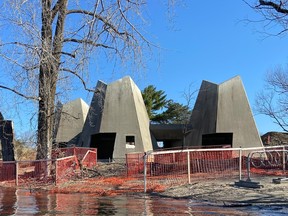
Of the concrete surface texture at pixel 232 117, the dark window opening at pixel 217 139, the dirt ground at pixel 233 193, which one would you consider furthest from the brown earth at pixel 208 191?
the dark window opening at pixel 217 139

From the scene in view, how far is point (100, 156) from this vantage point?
38.7 meters

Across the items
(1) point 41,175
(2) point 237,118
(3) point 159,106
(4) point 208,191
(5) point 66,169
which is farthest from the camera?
(3) point 159,106

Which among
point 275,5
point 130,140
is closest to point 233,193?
point 275,5

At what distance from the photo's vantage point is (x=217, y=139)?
128 ft

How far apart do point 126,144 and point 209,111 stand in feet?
27.6

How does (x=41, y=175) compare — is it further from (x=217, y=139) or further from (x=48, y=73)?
(x=217, y=139)

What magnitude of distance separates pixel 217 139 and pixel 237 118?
3.12 metres

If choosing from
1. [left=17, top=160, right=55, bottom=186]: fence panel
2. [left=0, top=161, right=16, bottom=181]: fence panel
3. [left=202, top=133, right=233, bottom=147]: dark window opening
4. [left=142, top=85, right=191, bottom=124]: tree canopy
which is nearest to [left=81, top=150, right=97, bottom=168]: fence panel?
[left=0, top=161, right=16, bottom=181]: fence panel

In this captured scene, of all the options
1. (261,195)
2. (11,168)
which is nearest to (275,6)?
(261,195)

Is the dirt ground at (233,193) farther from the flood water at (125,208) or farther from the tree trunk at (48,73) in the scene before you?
the tree trunk at (48,73)

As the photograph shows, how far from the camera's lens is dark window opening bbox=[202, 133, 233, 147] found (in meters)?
37.6

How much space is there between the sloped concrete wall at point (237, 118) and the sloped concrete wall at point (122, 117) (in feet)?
23.4

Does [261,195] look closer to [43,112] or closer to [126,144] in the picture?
[43,112]

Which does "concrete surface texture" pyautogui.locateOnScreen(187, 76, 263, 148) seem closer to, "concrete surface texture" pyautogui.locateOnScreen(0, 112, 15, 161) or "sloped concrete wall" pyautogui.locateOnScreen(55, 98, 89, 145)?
"sloped concrete wall" pyautogui.locateOnScreen(55, 98, 89, 145)
